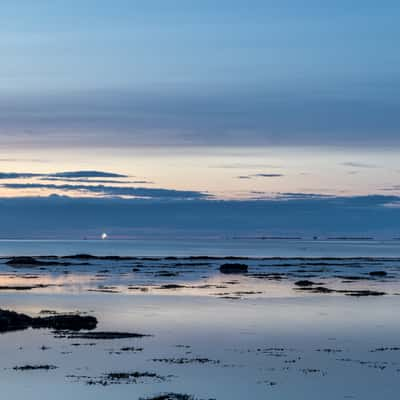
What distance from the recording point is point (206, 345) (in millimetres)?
38969

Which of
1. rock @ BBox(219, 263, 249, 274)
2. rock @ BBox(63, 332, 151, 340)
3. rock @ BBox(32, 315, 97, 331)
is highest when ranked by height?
rock @ BBox(219, 263, 249, 274)

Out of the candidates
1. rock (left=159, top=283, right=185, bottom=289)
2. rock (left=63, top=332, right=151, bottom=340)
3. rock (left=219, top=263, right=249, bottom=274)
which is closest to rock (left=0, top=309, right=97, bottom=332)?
rock (left=63, top=332, right=151, bottom=340)

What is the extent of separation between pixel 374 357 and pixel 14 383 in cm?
1467

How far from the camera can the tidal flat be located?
94.6ft

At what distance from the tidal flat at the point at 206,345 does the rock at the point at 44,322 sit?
646 millimetres

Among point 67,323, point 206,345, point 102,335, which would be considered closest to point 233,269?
point 67,323

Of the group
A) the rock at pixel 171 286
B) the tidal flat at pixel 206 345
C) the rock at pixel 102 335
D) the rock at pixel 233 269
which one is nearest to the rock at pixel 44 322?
the tidal flat at pixel 206 345

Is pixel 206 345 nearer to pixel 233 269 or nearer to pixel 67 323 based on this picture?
pixel 67 323

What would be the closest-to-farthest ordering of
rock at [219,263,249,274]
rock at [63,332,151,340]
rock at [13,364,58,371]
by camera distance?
1. rock at [13,364,58,371]
2. rock at [63,332,151,340]
3. rock at [219,263,249,274]

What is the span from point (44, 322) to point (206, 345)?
1080 cm

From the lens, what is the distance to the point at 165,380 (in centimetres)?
2995

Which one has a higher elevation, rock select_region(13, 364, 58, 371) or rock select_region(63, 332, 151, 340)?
rock select_region(63, 332, 151, 340)

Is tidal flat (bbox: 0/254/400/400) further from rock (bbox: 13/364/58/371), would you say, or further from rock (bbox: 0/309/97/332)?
rock (bbox: 0/309/97/332)

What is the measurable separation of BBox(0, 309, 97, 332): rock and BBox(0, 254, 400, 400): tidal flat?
25.4 inches
